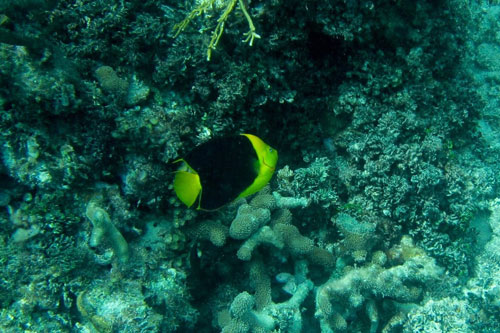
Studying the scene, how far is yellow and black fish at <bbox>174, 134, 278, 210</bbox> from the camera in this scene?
2090mm

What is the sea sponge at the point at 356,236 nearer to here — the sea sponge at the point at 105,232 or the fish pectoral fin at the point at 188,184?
the fish pectoral fin at the point at 188,184

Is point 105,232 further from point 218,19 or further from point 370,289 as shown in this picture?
point 370,289

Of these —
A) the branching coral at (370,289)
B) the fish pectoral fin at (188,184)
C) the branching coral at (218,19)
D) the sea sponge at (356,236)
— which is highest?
the branching coral at (218,19)

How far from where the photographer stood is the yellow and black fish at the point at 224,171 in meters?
2.09

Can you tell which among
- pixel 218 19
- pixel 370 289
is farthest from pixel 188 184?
pixel 370 289

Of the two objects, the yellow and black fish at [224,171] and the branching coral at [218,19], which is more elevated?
the branching coral at [218,19]

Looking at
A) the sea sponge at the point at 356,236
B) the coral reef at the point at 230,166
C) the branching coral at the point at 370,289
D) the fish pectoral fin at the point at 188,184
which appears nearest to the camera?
the fish pectoral fin at the point at 188,184

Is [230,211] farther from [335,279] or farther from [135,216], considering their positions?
[335,279]

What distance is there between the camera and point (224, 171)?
2.16m

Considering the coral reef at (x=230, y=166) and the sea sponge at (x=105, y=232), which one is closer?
the sea sponge at (x=105, y=232)

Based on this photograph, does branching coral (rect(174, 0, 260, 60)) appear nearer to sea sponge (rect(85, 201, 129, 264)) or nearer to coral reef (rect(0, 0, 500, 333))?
coral reef (rect(0, 0, 500, 333))

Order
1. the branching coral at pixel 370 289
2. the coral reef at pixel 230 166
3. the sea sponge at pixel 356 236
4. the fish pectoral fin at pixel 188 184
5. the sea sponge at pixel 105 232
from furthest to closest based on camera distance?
1. the sea sponge at pixel 356 236
2. the branching coral at pixel 370 289
3. the coral reef at pixel 230 166
4. the sea sponge at pixel 105 232
5. the fish pectoral fin at pixel 188 184

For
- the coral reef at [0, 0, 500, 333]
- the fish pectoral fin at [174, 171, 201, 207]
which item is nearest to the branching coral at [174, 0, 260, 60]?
the coral reef at [0, 0, 500, 333]

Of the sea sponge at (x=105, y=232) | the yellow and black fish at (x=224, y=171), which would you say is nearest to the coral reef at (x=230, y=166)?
the sea sponge at (x=105, y=232)
